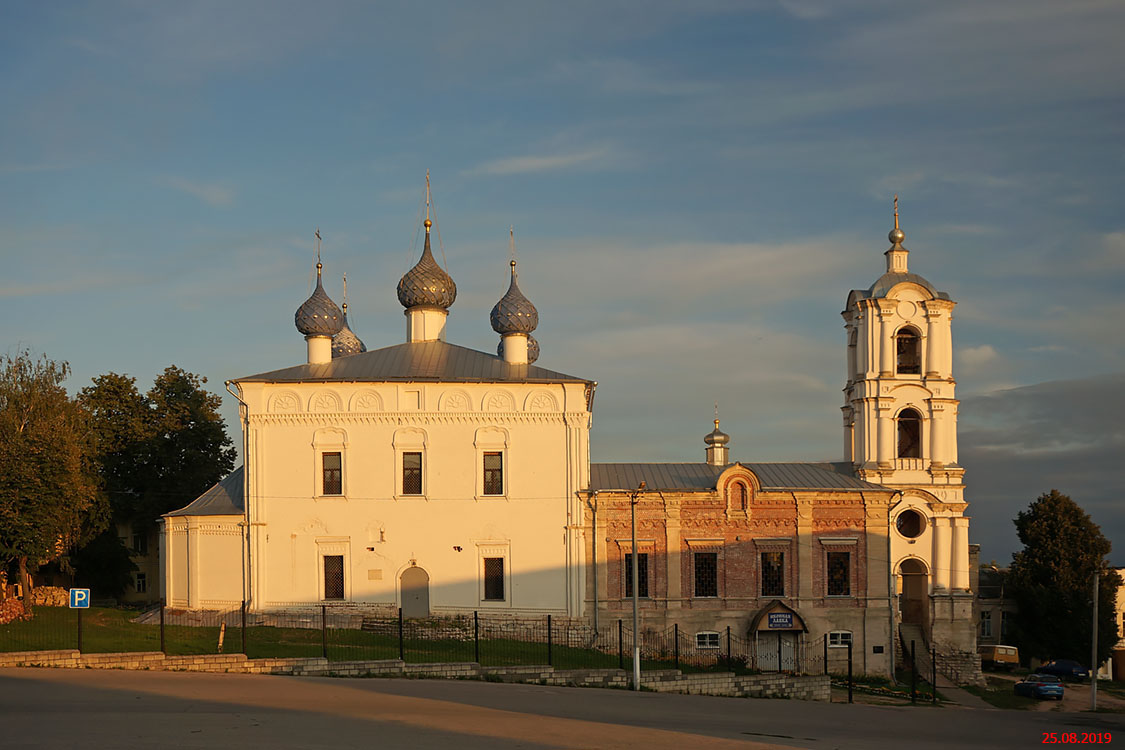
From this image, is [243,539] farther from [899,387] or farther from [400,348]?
[899,387]

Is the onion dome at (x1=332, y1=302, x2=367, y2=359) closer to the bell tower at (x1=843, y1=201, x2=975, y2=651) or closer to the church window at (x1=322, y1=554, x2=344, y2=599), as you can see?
the church window at (x1=322, y1=554, x2=344, y2=599)

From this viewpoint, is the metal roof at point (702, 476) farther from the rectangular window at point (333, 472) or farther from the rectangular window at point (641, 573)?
the rectangular window at point (333, 472)

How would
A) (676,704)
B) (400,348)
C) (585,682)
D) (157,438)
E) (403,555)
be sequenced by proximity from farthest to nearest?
(157,438) < (400,348) < (403,555) < (585,682) < (676,704)

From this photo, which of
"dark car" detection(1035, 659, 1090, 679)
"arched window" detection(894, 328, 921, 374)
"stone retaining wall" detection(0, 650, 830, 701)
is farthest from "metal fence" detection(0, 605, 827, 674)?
"dark car" detection(1035, 659, 1090, 679)

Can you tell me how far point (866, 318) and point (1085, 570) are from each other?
16914 mm

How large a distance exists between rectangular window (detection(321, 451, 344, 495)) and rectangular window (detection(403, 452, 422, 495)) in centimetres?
198

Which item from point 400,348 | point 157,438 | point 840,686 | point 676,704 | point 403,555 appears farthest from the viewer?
point 157,438

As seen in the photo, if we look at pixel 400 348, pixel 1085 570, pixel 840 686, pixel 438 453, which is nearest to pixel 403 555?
pixel 438 453

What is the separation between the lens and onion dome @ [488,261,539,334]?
3959 cm

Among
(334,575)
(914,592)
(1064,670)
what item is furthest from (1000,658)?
(334,575)

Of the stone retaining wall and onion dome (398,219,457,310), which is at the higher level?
onion dome (398,219,457,310)

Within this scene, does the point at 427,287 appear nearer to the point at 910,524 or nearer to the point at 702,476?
the point at 702,476

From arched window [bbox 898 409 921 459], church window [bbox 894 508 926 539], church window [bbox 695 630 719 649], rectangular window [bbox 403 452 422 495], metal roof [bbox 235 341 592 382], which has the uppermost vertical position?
metal roof [bbox 235 341 592 382]

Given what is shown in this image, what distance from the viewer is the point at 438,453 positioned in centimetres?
3712
